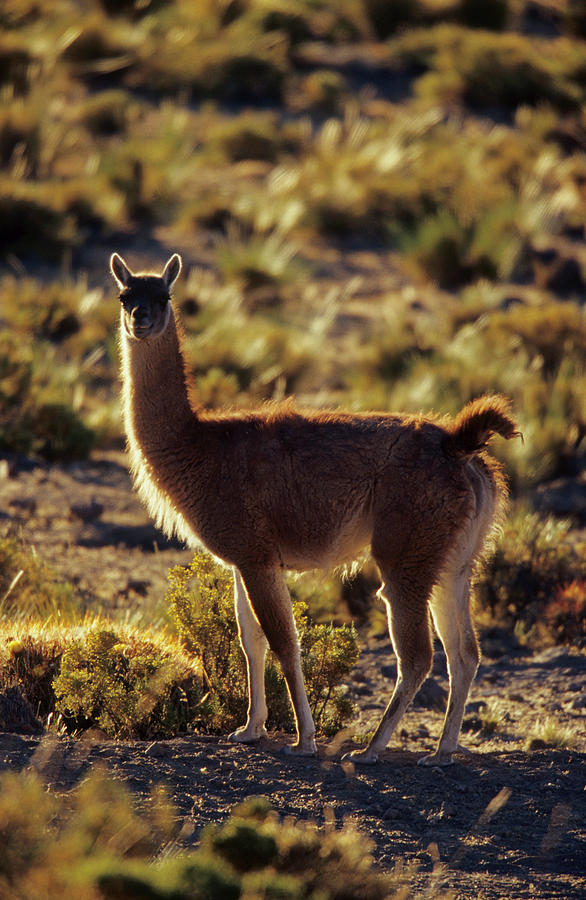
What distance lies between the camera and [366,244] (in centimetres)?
1928

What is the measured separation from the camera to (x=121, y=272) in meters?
A: 6.50

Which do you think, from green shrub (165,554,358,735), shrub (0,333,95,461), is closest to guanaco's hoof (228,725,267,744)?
green shrub (165,554,358,735)

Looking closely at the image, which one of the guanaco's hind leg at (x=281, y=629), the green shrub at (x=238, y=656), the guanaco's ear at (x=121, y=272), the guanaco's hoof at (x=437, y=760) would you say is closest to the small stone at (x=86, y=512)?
the green shrub at (x=238, y=656)

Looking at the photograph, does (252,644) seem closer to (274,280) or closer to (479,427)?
(479,427)

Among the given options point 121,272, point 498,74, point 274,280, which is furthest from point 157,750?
point 498,74

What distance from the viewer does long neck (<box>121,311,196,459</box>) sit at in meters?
6.25

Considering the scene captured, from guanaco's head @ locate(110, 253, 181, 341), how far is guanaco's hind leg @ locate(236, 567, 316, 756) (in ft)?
4.43

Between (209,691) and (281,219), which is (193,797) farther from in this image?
(281,219)

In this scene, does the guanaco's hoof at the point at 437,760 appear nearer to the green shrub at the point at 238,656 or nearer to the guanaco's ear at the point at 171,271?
the green shrub at the point at 238,656

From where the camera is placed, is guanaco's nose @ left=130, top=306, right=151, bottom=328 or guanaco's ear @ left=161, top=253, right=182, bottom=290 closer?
guanaco's nose @ left=130, top=306, right=151, bottom=328

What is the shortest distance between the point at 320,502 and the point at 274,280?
11.4 meters

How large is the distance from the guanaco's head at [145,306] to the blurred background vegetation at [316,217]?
1748 millimetres

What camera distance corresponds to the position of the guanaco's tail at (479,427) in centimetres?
577

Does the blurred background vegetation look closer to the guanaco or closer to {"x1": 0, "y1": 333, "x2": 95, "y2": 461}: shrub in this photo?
{"x1": 0, "y1": 333, "x2": 95, "y2": 461}: shrub
